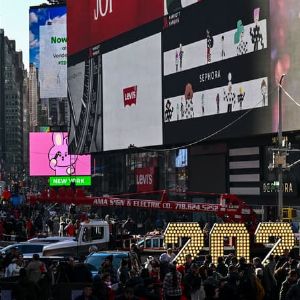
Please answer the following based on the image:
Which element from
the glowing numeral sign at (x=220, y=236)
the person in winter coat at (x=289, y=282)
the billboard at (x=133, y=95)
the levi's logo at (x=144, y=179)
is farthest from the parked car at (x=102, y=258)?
the levi's logo at (x=144, y=179)

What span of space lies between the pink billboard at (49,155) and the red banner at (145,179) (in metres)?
28.5

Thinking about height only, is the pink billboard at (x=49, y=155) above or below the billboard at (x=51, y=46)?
below

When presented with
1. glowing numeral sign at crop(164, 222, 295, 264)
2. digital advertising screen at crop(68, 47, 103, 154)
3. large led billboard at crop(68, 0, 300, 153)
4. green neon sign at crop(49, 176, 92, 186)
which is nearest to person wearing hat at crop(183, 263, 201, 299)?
glowing numeral sign at crop(164, 222, 295, 264)

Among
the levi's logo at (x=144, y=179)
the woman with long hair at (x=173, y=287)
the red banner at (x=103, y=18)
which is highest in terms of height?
the red banner at (x=103, y=18)

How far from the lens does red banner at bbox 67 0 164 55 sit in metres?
71.7

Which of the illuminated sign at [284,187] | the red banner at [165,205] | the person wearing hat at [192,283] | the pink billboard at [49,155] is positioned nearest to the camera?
the person wearing hat at [192,283]

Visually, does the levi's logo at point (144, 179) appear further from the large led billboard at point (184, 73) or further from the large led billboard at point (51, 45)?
the large led billboard at point (51, 45)

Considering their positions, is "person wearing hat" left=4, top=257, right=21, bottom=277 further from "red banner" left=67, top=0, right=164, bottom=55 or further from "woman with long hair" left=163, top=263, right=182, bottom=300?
"red banner" left=67, top=0, right=164, bottom=55

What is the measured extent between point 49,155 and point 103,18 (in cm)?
3062

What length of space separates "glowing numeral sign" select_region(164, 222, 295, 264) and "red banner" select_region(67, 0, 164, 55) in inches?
1676

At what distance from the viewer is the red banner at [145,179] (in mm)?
75062

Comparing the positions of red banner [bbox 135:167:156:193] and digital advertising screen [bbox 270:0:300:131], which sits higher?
digital advertising screen [bbox 270:0:300:131]

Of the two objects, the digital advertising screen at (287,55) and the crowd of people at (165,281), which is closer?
the crowd of people at (165,281)

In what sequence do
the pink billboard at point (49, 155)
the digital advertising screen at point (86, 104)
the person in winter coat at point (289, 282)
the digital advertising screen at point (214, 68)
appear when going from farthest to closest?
the pink billboard at point (49, 155) < the digital advertising screen at point (86, 104) < the digital advertising screen at point (214, 68) < the person in winter coat at point (289, 282)
